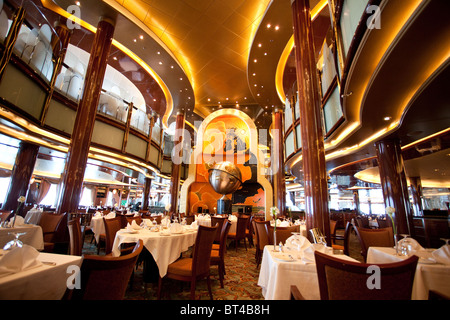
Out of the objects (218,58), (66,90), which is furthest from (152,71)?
(66,90)

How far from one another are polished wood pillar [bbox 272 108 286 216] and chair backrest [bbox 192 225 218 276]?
795 centimetres

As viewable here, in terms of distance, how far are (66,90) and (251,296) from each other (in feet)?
26.9

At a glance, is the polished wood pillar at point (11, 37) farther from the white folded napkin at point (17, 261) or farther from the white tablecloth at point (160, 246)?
the white folded napkin at point (17, 261)

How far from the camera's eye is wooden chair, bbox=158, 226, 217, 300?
2.48 metres

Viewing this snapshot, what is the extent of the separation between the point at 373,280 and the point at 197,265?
6.54 ft

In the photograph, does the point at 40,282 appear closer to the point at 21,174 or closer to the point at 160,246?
the point at 160,246

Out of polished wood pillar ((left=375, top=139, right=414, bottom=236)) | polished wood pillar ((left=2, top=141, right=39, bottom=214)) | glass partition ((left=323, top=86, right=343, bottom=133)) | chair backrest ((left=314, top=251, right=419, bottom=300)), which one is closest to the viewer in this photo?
chair backrest ((left=314, top=251, right=419, bottom=300))

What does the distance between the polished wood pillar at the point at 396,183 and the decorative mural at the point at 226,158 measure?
7.72 m

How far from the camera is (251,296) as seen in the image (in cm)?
280

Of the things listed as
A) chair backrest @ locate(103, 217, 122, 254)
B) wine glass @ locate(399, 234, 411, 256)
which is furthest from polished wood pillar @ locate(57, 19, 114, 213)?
wine glass @ locate(399, 234, 411, 256)

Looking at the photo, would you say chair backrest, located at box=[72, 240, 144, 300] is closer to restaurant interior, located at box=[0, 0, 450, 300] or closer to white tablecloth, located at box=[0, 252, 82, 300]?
restaurant interior, located at box=[0, 0, 450, 300]

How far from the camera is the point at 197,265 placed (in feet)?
8.27
